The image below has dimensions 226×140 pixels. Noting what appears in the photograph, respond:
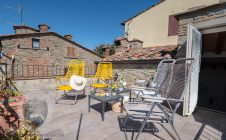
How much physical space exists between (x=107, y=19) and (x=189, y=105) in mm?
16136

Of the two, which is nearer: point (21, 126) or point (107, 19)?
point (21, 126)

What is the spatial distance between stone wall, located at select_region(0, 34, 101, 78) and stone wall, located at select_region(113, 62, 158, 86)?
790 centimetres

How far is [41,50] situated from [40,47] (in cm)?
27

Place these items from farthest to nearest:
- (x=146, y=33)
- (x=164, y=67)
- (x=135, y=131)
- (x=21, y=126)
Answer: (x=146, y=33), (x=164, y=67), (x=135, y=131), (x=21, y=126)

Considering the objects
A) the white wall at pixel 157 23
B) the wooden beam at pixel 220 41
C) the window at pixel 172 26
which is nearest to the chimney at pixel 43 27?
the white wall at pixel 157 23

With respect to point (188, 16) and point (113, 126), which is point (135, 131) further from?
point (188, 16)

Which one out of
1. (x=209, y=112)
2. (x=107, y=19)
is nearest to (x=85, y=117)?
(x=209, y=112)

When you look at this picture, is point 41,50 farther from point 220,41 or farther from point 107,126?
point 220,41

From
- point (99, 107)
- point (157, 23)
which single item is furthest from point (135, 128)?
point (157, 23)

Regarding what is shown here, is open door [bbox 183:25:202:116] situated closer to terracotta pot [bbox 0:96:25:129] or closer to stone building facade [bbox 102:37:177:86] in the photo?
stone building facade [bbox 102:37:177:86]

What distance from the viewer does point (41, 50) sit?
40.6ft

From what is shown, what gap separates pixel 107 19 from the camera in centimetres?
1761

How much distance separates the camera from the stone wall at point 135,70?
221 inches

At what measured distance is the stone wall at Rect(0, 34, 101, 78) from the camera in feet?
36.5
